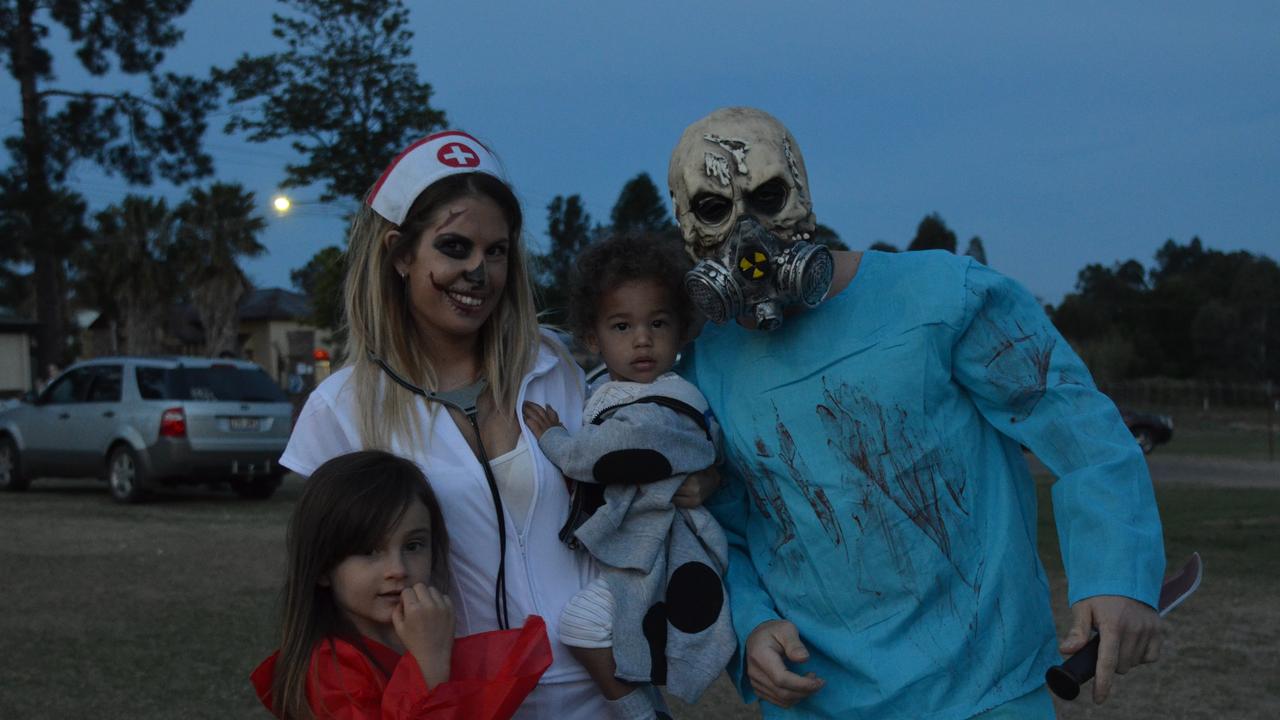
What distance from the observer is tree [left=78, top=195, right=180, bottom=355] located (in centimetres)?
4081

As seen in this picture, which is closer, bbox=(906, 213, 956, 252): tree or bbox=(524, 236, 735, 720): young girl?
bbox=(524, 236, 735, 720): young girl

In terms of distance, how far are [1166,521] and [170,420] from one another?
10.9 m

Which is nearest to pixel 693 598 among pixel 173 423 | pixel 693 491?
pixel 693 491

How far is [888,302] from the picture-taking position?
2.36m


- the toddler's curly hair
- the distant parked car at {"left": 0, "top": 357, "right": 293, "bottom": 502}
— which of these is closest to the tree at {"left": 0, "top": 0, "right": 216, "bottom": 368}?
the distant parked car at {"left": 0, "top": 357, "right": 293, "bottom": 502}

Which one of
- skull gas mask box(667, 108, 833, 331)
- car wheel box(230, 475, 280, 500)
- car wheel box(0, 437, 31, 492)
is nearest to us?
skull gas mask box(667, 108, 833, 331)

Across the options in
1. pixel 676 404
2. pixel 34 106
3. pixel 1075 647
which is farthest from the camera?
pixel 34 106

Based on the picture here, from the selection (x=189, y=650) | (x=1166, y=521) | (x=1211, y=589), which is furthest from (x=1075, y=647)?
(x=1166, y=521)

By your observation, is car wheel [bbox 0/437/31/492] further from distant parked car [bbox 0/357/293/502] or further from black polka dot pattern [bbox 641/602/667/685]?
black polka dot pattern [bbox 641/602/667/685]

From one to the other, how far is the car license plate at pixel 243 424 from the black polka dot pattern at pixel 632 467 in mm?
12363

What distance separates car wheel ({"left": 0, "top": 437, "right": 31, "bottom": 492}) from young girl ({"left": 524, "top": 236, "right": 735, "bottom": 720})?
15110 mm

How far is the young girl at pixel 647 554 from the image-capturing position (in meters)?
2.46

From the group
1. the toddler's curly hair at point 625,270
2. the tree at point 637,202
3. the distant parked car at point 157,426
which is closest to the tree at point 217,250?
the tree at point 637,202

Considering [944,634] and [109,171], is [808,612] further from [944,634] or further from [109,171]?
[109,171]
